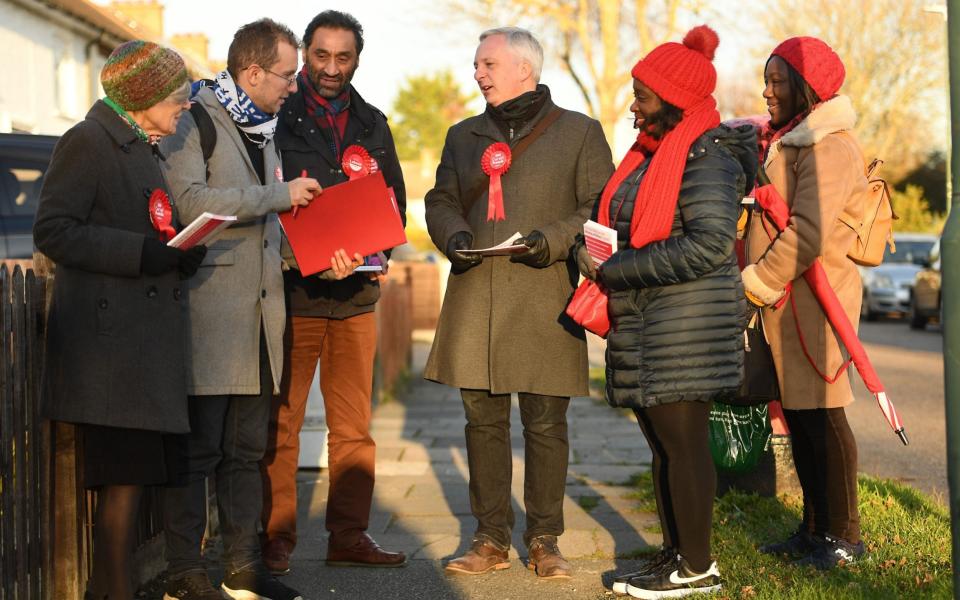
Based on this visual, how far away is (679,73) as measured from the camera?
14.6 ft

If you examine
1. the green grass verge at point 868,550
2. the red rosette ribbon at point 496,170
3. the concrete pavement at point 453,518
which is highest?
the red rosette ribbon at point 496,170

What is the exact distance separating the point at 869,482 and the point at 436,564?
101 inches

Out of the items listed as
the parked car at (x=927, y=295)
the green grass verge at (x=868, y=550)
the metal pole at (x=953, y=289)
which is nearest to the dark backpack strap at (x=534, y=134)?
the green grass verge at (x=868, y=550)

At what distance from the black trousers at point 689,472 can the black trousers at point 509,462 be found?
27.6 inches

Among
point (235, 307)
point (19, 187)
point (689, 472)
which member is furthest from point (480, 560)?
point (19, 187)

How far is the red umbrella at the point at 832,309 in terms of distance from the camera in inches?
188

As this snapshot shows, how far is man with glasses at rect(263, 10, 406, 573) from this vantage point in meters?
5.30

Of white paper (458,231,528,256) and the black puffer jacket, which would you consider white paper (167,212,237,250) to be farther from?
the black puffer jacket

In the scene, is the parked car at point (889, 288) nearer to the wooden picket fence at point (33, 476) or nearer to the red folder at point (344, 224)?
the red folder at point (344, 224)

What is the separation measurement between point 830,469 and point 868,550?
17.0 inches

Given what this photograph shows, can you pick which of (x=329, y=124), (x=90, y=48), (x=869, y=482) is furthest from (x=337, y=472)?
(x=90, y=48)

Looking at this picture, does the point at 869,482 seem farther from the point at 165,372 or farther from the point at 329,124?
the point at 165,372

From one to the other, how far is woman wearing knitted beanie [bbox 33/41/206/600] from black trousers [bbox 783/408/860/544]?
8.17 feet

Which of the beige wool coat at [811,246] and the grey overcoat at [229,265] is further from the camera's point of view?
the beige wool coat at [811,246]
